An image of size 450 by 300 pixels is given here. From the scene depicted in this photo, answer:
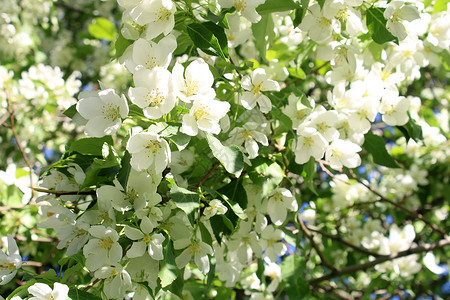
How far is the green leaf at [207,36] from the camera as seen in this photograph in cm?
135

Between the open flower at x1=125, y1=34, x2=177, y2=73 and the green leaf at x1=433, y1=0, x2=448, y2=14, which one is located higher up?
the open flower at x1=125, y1=34, x2=177, y2=73

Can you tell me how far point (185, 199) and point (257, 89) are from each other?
51 cm

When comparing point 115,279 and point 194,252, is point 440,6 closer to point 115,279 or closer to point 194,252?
point 194,252

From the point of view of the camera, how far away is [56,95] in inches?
126

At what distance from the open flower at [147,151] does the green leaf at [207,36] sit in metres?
0.34

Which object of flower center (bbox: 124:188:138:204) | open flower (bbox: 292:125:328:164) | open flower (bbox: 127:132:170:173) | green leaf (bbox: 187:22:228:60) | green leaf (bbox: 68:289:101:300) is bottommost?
green leaf (bbox: 68:289:101:300)

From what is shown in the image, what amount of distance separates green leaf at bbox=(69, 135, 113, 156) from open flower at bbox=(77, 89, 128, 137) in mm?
83

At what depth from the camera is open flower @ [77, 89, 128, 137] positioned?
50.6 inches

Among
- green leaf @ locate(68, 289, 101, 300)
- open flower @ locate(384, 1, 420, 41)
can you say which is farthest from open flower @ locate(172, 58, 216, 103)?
open flower @ locate(384, 1, 420, 41)

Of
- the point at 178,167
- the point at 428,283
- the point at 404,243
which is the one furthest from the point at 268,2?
the point at 428,283

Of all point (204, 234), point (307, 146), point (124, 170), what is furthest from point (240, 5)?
point (204, 234)

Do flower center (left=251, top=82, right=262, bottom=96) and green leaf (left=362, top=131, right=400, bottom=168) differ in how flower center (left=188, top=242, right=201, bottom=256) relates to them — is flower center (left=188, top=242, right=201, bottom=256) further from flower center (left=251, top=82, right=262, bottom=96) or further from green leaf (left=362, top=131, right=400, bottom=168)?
green leaf (left=362, top=131, right=400, bottom=168)

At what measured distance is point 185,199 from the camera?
1229 millimetres

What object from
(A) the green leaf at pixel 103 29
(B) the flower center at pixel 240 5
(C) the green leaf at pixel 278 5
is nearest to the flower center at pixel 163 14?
(B) the flower center at pixel 240 5
